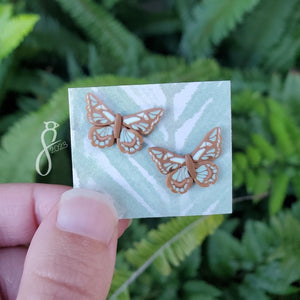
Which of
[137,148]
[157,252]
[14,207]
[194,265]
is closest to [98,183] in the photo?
[137,148]

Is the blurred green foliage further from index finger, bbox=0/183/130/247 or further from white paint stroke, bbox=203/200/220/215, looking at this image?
white paint stroke, bbox=203/200/220/215

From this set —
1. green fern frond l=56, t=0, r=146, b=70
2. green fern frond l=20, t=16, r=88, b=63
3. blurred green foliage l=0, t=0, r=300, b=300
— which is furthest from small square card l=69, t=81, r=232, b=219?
green fern frond l=20, t=16, r=88, b=63

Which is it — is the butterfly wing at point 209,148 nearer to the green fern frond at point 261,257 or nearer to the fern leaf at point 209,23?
the green fern frond at point 261,257

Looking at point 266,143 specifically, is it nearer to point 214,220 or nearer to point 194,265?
point 214,220

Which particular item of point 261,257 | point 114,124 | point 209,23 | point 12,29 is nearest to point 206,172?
point 114,124

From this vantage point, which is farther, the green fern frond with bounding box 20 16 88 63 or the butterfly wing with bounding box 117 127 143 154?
the green fern frond with bounding box 20 16 88 63

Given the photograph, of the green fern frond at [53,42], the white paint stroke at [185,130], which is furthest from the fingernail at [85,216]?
the green fern frond at [53,42]
